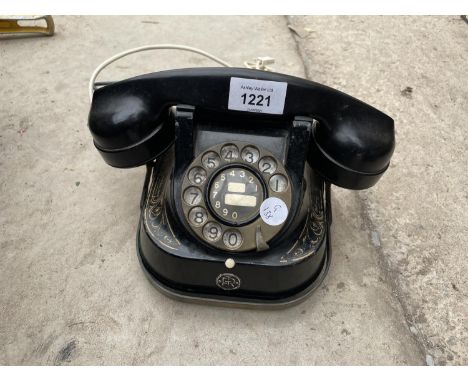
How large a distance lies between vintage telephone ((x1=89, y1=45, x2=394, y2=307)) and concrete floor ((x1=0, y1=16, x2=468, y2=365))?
5.7 inches

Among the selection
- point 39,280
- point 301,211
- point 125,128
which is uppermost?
point 125,128

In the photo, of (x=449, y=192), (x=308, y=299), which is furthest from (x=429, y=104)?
(x=308, y=299)

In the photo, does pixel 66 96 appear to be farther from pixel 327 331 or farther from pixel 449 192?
pixel 449 192

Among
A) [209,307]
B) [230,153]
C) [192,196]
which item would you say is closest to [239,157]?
[230,153]

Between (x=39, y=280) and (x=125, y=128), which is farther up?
(x=125, y=128)

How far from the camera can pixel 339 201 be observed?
1.38 meters

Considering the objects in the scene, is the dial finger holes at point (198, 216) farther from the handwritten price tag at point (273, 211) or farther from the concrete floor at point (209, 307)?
the concrete floor at point (209, 307)

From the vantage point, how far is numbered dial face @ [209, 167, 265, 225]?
3.16 feet

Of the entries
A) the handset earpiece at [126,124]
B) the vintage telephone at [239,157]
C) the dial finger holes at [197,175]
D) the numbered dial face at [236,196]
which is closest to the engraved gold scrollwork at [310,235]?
the vintage telephone at [239,157]

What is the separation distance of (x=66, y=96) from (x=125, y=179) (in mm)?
458

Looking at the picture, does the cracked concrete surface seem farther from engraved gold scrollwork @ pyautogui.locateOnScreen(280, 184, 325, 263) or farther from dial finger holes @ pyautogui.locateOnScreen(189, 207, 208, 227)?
dial finger holes @ pyautogui.locateOnScreen(189, 207, 208, 227)

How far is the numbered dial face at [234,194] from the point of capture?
0.96m

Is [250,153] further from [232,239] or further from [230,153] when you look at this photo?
[232,239]

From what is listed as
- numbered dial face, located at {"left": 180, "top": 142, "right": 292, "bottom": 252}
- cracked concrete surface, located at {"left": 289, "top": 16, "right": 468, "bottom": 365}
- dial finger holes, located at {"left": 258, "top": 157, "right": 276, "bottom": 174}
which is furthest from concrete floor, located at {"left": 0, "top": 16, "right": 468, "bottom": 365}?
dial finger holes, located at {"left": 258, "top": 157, "right": 276, "bottom": 174}
